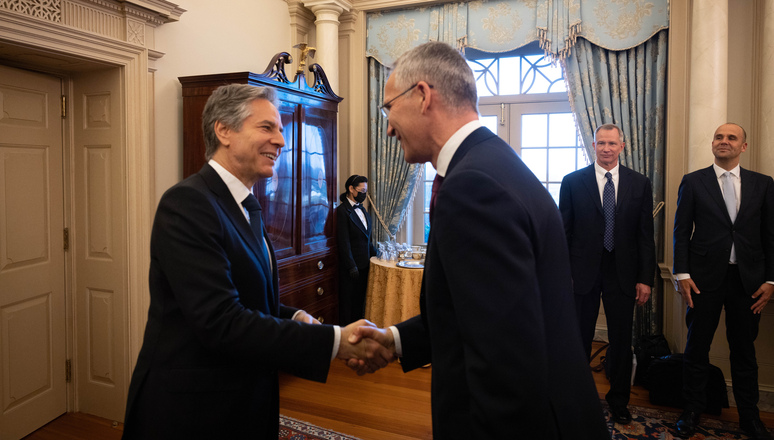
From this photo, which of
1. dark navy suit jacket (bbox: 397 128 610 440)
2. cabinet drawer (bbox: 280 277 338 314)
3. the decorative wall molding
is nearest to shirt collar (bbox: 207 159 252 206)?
dark navy suit jacket (bbox: 397 128 610 440)

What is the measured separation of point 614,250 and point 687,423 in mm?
1087

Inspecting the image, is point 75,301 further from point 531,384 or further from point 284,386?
point 531,384

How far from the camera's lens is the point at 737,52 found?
3936 mm

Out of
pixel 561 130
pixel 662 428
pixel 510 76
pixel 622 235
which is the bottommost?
pixel 662 428

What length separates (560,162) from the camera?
4.95 meters

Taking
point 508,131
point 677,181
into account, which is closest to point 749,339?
point 677,181

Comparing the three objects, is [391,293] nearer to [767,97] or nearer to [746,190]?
[746,190]

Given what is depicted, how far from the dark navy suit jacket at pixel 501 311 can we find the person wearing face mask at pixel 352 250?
11.1 ft

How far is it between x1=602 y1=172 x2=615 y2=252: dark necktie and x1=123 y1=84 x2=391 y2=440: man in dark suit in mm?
2291

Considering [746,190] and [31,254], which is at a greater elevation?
[746,190]

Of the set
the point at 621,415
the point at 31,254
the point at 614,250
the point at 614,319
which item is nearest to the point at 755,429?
the point at 621,415

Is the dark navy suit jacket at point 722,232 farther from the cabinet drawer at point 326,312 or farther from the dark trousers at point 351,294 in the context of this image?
the cabinet drawer at point 326,312

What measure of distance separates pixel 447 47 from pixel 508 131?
4.01 m

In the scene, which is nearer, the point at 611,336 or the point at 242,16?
the point at 611,336
